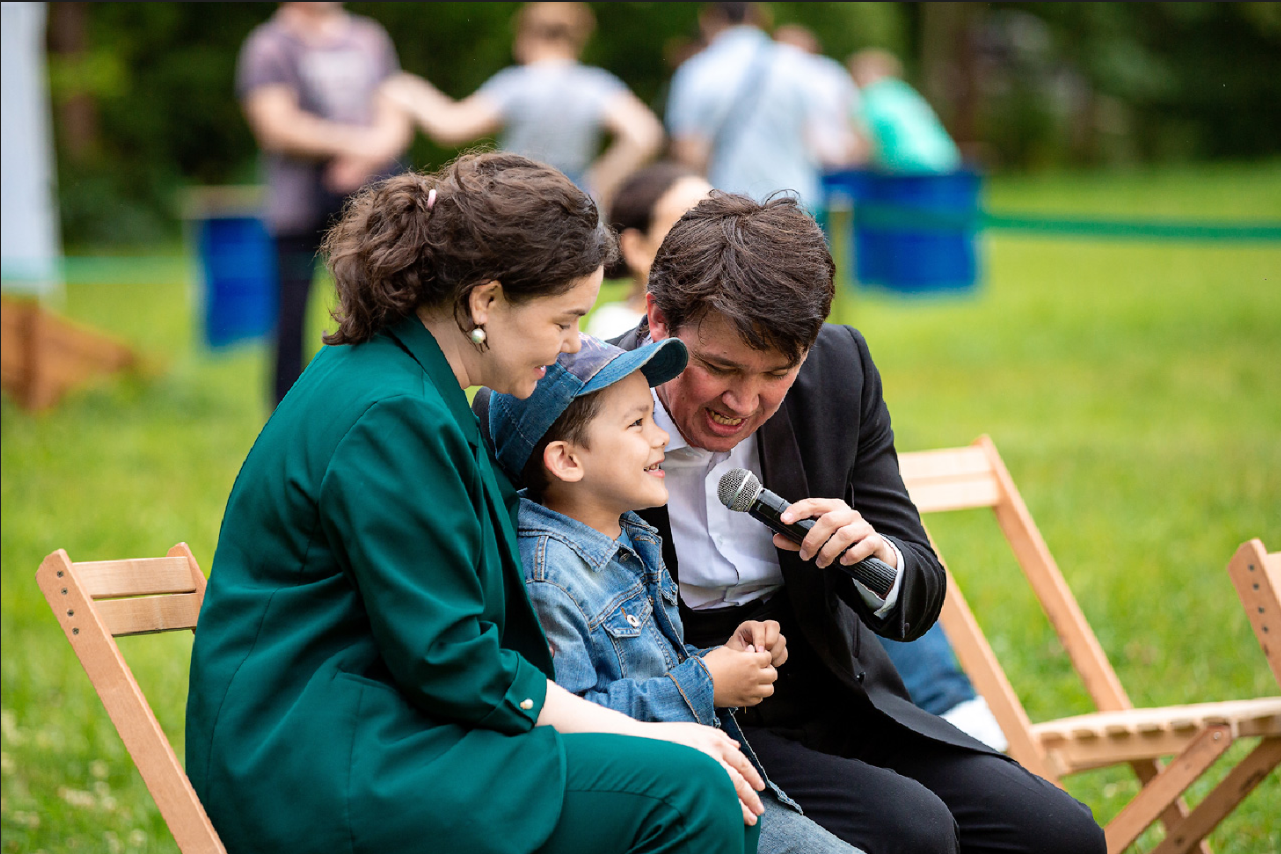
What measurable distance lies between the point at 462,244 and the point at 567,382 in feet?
1.04

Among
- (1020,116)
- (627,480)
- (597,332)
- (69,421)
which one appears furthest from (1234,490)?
(1020,116)

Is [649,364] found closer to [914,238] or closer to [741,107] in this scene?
[741,107]

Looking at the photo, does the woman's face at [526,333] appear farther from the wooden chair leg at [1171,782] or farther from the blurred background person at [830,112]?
the blurred background person at [830,112]

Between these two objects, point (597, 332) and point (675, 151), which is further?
point (675, 151)

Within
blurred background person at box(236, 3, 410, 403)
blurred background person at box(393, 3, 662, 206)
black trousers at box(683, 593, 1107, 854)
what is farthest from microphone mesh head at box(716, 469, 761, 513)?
blurred background person at box(393, 3, 662, 206)

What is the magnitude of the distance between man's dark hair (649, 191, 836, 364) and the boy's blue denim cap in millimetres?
120

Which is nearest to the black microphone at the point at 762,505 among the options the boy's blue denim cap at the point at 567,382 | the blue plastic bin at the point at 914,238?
the boy's blue denim cap at the point at 567,382

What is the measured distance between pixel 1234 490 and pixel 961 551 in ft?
5.10

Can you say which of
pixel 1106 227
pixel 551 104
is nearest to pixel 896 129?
pixel 551 104

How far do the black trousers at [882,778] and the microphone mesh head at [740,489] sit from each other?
12.4 inches

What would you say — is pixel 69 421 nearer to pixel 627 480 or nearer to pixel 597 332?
pixel 597 332

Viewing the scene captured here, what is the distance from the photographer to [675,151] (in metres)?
8.65

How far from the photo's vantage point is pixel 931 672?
3.44m

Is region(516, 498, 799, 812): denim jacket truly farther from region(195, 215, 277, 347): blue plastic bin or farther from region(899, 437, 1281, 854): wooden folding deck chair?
Answer: region(195, 215, 277, 347): blue plastic bin
